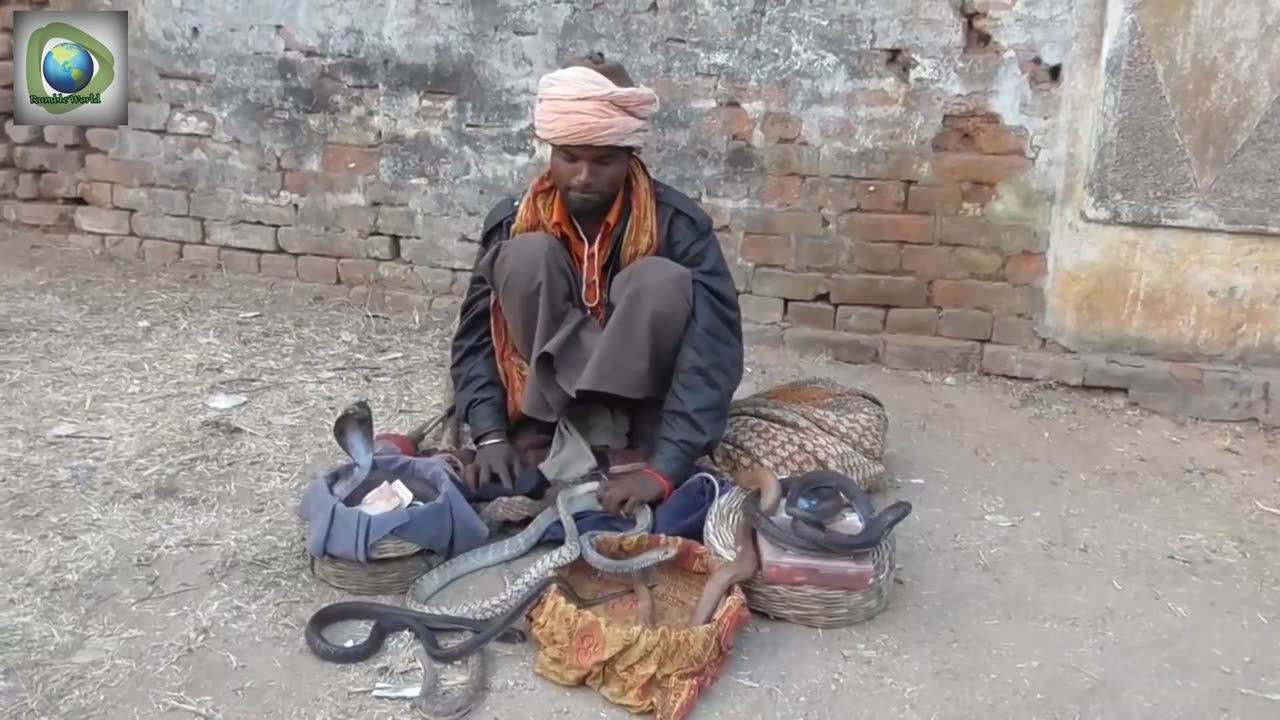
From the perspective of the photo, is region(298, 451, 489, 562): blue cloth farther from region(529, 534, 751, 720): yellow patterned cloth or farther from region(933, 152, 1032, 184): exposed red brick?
region(933, 152, 1032, 184): exposed red brick

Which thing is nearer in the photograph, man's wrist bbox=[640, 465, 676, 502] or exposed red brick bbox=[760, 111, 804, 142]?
man's wrist bbox=[640, 465, 676, 502]

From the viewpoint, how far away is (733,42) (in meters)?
4.27

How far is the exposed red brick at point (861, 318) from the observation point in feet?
14.5

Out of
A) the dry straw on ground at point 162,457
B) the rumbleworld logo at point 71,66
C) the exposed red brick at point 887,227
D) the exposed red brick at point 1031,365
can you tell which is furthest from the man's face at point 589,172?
the rumbleworld logo at point 71,66

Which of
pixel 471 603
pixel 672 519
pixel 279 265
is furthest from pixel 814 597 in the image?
pixel 279 265

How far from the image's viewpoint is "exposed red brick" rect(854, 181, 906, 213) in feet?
14.0

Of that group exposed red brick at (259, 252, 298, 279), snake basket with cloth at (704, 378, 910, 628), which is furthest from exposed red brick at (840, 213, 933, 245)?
exposed red brick at (259, 252, 298, 279)

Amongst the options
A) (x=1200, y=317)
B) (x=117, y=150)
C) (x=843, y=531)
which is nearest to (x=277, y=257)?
(x=117, y=150)

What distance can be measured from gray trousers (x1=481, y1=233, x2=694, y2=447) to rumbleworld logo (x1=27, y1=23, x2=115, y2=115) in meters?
2.87

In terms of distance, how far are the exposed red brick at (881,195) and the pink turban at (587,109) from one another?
1.60 metres

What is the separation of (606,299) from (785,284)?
157 cm

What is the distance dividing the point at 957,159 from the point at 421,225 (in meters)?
1.99

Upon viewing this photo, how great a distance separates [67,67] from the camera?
5.14 m

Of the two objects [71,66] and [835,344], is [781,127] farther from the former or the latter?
[71,66]
